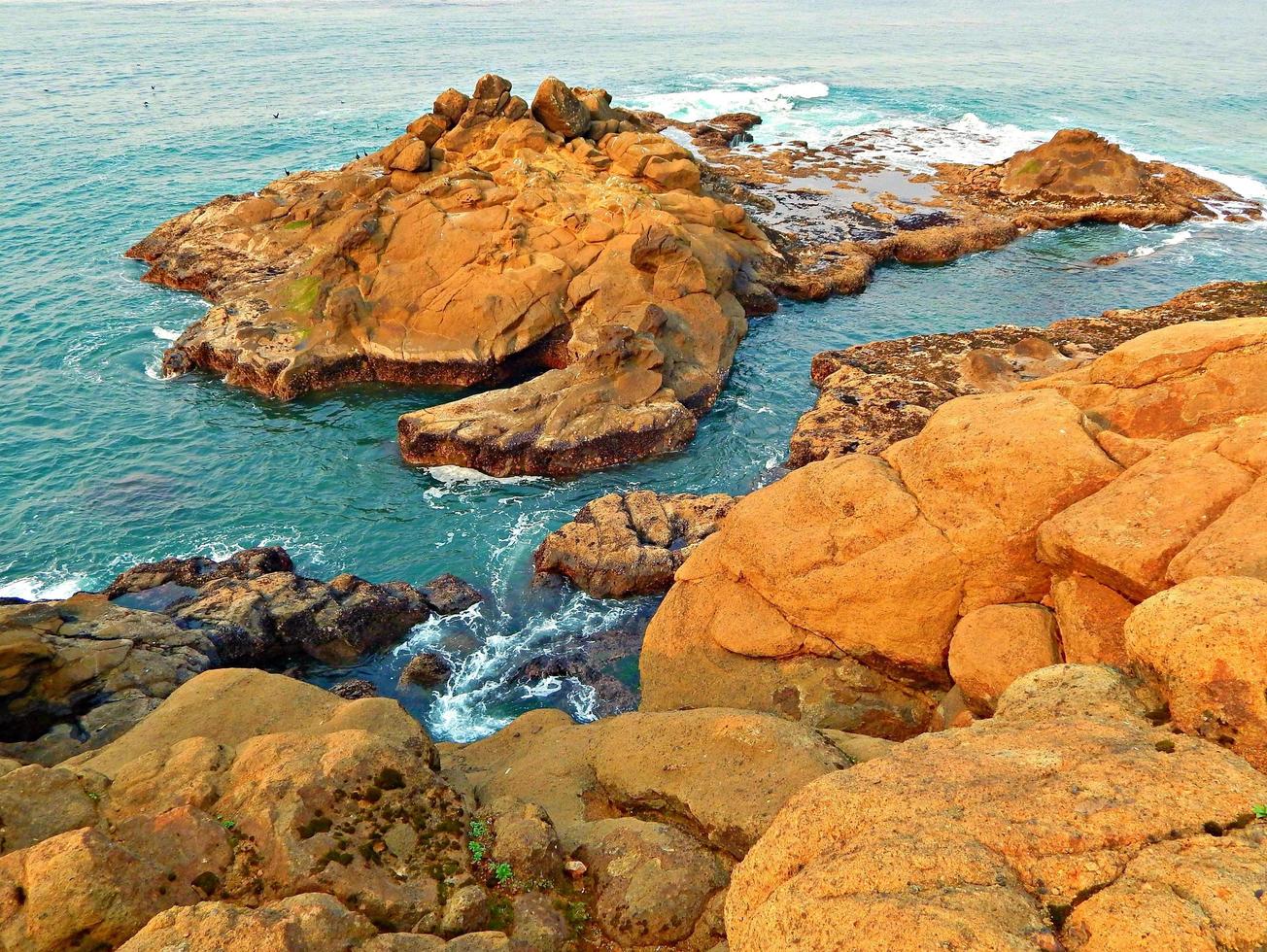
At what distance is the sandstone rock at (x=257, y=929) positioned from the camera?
9.83 m

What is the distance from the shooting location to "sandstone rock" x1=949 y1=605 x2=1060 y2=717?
58.6 feet

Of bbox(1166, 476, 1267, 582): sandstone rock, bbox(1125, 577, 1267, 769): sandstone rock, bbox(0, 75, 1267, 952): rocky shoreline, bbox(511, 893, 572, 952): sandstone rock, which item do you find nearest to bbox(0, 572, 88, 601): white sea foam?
bbox(0, 75, 1267, 952): rocky shoreline

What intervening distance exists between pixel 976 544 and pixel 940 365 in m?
25.5

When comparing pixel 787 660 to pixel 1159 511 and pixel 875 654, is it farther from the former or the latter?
pixel 1159 511

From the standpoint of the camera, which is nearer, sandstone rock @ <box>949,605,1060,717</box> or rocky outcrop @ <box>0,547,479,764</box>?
sandstone rock @ <box>949,605,1060,717</box>

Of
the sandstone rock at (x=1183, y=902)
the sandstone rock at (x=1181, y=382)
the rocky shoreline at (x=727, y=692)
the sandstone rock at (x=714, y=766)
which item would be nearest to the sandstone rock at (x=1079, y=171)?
the rocky shoreline at (x=727, y=692)

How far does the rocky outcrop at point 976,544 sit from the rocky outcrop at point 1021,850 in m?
5.91

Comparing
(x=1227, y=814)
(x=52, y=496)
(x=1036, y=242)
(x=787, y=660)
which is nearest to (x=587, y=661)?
(x=787, y=660)

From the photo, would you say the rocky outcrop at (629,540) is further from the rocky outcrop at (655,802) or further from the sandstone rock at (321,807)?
the sandstone rock at (321,807)

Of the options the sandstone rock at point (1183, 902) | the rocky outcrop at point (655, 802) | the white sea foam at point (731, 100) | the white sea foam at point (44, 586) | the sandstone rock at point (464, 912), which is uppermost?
the white sea foam at point (731, 100)

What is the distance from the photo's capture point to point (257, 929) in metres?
9.98

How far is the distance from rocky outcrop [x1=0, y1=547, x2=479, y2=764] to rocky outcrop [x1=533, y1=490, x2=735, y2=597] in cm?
369

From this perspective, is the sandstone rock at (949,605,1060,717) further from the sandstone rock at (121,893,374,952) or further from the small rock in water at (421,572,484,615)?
the small rock in water at (421,572,484,615)

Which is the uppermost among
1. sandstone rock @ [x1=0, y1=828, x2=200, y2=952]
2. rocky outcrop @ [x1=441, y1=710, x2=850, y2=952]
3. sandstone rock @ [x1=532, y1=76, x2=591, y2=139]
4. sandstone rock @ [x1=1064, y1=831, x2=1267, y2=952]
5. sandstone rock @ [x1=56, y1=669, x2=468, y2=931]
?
sandstone rock @ [x1=532, y1=76, x2=591, y2=139]
